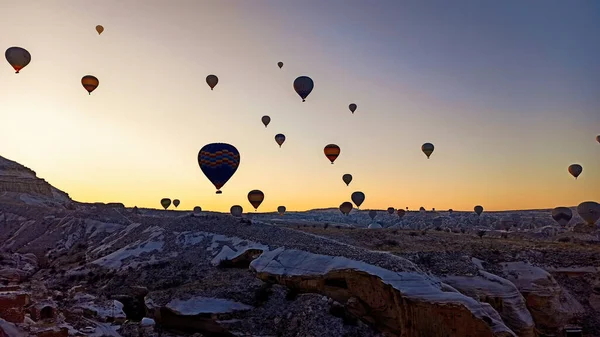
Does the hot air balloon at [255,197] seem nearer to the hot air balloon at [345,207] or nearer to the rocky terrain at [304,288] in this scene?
the rocky terrain at [304,288]

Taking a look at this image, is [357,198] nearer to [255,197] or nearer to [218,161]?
[255,197]

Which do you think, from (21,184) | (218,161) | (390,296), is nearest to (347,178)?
(218,161)

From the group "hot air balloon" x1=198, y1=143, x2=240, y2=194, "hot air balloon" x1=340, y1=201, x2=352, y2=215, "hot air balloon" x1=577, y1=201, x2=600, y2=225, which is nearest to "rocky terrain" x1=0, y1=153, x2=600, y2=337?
"hot air balloon" x1=198, y1=143, x2=240, y2=194

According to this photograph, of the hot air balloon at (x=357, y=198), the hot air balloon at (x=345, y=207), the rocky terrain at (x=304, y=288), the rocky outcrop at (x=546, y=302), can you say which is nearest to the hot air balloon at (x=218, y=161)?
the rocky terrain at (x=304, y=288)

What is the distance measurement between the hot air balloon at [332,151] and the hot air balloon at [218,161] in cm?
1364

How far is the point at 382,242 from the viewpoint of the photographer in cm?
3566

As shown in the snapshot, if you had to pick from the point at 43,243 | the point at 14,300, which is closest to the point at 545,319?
the point at 14,300

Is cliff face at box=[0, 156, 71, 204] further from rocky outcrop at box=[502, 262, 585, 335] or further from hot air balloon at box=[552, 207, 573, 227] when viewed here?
rocky outcrop at box=[502, 262, 585, 335]

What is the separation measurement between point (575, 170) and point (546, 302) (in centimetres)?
4439

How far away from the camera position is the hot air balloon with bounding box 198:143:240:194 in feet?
124

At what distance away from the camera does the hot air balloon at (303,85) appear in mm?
42156

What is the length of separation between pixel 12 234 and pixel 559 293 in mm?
60407

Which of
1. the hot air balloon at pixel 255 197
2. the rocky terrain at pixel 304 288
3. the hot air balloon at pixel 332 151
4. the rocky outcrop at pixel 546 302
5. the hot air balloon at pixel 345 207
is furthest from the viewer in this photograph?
the hot air balloon at pixel 345 207

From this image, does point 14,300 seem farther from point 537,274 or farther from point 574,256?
point 574,256
